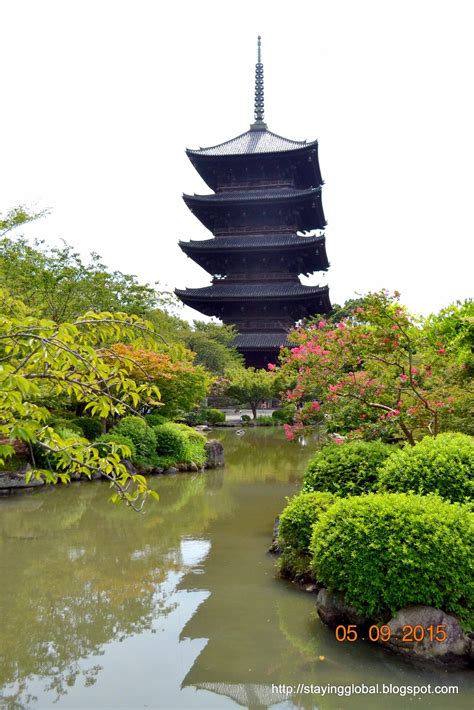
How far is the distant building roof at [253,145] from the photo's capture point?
34.3m

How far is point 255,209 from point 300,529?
3140cm

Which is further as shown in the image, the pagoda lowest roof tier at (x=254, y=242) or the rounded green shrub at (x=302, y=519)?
the pagoda lowest roof tier at (x=254, y=242)

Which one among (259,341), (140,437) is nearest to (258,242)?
(259,341)

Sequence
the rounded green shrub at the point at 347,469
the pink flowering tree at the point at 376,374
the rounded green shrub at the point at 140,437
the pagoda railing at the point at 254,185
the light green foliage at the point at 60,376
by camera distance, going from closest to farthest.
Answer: the light green foliage at the point at 60,376 < the rounded green shrub at the point at 347,469 < the pink flowering tree at the point at 376,374 < the rounded green shrub at the point at 140,437 < the pagoda railing at the point at 254,185

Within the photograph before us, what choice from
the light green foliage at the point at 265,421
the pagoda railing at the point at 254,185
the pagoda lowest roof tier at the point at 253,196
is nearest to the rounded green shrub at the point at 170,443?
the light green foliage at the point at 265,421

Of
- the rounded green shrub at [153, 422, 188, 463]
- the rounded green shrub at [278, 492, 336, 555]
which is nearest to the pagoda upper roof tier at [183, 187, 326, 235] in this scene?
the rounded green shrub at [153, 422, 188, 463]

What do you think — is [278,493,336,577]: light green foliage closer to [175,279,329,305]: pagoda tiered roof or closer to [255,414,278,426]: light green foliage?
[255,414,278,426]: light green foliage

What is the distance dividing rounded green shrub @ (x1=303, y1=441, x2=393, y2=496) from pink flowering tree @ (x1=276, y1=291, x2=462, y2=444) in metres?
1.18

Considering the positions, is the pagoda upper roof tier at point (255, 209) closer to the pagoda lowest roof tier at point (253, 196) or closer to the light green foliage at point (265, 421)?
the pagoda lowest roof tier at point (253, 196)

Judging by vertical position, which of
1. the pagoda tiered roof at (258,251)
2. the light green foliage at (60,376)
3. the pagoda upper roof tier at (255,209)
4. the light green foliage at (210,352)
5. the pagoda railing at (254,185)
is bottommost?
the light green foliage at (60,376)

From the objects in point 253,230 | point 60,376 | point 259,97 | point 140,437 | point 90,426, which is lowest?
point 140,437

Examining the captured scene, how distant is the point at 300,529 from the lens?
5.64 m

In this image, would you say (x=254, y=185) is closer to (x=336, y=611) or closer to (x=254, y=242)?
(x=254, y=242)

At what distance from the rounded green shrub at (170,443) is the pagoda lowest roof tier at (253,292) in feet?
62.8
